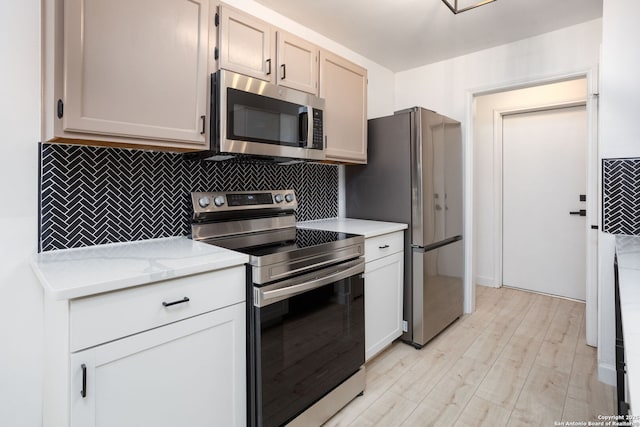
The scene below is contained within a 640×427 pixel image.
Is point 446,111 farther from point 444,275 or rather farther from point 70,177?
point 70,177

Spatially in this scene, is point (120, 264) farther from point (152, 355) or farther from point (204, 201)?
point (204, 201)

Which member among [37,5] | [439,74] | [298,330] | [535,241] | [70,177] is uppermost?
[439,74]

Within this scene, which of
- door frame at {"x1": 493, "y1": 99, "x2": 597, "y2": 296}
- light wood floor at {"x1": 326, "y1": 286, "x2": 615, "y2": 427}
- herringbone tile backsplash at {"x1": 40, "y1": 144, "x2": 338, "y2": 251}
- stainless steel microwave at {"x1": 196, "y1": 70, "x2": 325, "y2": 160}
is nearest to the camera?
herringbone tile backsplash at {"x1": 40, "y1": 144, "x2": 338, "y2": 251}

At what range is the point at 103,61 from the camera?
1.28m

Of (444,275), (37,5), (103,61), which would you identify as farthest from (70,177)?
(444,275)

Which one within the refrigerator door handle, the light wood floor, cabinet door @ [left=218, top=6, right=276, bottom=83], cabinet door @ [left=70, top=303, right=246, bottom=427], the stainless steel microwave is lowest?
the light wood floor

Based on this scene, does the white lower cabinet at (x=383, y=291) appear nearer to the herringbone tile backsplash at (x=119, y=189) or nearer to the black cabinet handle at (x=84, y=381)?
the herringbone tile backsplash at (x=119, y=189)

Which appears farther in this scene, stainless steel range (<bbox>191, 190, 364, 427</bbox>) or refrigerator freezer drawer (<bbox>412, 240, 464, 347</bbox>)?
refrigerator freezer drawer (<bbox>412, 240, 464, 347</bbox>)

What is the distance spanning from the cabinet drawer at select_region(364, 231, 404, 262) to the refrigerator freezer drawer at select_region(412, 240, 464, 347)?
16 centimetres

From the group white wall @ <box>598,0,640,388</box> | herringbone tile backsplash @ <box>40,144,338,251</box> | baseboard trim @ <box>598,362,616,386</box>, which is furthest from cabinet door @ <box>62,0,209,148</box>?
baseboard trim @ <box>598,362,616,386</box>

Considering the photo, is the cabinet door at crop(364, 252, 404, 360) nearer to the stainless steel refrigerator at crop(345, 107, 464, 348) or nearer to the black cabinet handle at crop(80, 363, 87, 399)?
the stainless steel refrigerator at crop(345, 107, 464, 348)

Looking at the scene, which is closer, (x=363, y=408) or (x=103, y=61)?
(x=103, y=61)

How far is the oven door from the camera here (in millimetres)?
1398

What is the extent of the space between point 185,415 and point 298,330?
0.54 meters
